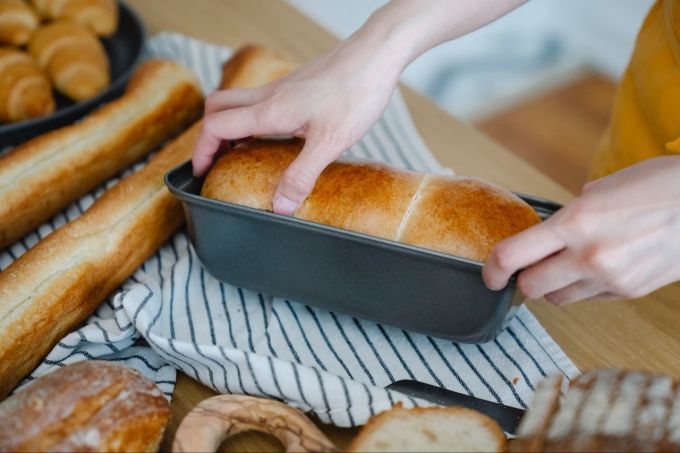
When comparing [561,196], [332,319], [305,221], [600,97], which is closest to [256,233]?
[305,221]

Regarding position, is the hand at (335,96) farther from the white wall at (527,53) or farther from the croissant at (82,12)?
the white wall at (527,53)

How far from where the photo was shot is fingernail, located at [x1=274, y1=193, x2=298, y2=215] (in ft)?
2.90

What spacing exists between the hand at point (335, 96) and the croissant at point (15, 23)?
2.01 ft

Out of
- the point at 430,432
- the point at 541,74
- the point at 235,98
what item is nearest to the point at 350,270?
the point at 430,432

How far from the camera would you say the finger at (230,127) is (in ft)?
3.02

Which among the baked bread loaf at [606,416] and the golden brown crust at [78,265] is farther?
the golden brown crust at [78,265]

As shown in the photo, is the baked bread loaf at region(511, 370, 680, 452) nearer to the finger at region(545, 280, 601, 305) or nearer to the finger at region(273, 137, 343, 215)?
the finger at region(545, 280, 601, 305)

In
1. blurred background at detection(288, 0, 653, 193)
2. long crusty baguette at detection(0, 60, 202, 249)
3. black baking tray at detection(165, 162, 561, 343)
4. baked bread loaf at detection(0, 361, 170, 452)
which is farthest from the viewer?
blurred background at detection(288, 0, 653, 193)

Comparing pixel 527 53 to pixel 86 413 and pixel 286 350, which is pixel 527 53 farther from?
pixel 86 413

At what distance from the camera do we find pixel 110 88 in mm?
1268

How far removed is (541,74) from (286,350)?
2892 mm

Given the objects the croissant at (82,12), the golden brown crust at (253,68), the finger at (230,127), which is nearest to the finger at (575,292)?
the finger at (230,127)

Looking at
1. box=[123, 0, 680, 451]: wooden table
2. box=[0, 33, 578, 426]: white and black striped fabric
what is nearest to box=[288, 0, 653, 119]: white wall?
box=[123, 0, 680, 451]: wooden table

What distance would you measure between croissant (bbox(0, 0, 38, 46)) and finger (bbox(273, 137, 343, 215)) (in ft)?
2.56
